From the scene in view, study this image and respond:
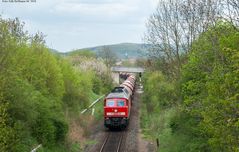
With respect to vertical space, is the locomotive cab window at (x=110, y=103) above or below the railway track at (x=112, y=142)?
above

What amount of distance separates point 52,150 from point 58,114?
3.60 metres

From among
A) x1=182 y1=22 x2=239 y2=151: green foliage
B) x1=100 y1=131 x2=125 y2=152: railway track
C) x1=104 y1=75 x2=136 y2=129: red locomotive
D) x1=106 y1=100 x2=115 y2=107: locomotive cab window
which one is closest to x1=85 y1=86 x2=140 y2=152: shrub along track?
x1=100 y1=131 x2=125 y2=152: railway track

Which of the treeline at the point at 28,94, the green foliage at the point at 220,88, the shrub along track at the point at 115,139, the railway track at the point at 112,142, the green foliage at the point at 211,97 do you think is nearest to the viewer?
the green foliage at the point at 220,88

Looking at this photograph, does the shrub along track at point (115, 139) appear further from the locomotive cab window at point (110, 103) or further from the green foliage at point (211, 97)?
the locomotive cab window at point (110, 103)

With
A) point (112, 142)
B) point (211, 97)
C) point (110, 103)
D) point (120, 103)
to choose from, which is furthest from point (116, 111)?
point (211, 97)

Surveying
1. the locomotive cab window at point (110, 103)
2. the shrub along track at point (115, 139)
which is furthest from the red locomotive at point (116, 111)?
the shrub along track at point (115, 139)

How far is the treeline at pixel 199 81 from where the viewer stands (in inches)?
502

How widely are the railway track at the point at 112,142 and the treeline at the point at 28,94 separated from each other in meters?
2.70

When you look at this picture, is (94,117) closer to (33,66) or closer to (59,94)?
(59,94)

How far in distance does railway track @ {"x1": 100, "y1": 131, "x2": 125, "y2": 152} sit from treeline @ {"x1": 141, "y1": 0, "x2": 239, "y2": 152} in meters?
2.54

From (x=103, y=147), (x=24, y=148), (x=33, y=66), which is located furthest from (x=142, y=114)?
(x=24, y=148)

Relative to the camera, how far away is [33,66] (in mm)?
26484

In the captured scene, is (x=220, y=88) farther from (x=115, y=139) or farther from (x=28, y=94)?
(x=115, y=139)

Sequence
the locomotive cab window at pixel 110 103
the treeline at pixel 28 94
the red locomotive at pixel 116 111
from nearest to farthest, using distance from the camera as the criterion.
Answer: the treeline at pixel 28 94
the red locomotive at pixel 116 111
the locomotive cab window at pixel 110 103
